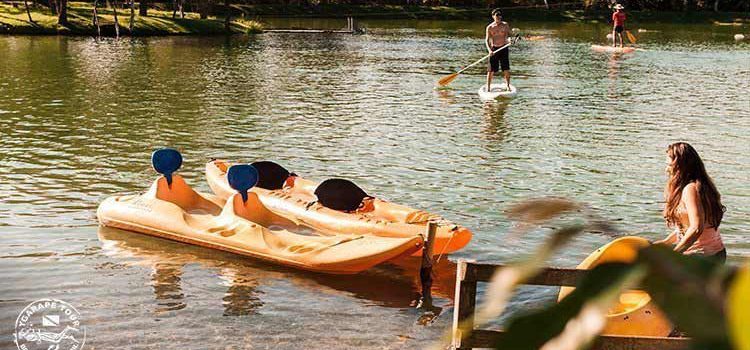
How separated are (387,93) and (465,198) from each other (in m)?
14.5

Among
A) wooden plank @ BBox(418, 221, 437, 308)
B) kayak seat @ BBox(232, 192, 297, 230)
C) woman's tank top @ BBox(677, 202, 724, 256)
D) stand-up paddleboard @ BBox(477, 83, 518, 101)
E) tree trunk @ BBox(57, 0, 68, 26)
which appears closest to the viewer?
woman's tank top @ BBox(677, 202, 724, 256)

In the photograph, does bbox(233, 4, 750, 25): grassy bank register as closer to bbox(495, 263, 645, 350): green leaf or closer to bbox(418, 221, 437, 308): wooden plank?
bbox(418, 221, 437, 308): wooden plank

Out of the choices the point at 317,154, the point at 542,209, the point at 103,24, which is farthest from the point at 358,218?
the point at 103,24

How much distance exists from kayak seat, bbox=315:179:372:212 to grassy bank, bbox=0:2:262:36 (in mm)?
45156

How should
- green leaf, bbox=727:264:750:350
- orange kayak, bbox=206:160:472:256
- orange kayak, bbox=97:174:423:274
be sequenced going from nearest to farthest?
green leaf, bbox=727:264:750:350 → orange kayak, bbox=97:174:423:274 → orange kayak, bbox=206:160:472:256

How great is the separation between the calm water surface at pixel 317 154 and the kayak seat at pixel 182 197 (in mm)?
725

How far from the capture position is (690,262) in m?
0.57

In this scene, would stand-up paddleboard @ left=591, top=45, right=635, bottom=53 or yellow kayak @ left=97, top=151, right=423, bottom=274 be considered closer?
yellow kayak @ left=97, top=151, right=423, bottom=274

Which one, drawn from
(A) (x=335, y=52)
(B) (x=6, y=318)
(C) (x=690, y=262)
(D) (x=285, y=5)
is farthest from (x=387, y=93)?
(D) (x=285, y=5)

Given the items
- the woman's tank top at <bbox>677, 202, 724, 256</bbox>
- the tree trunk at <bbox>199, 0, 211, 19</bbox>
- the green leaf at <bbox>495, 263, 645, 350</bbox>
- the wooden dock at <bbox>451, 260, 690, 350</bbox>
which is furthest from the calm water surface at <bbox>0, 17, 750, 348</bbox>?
the tree trunk at <bbox>199, 0, 211, 19</bbox>

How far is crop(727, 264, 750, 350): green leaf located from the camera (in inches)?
19.9

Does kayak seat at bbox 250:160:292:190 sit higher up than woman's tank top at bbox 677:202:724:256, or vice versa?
woman's tank top at bbox 677:202:724:256

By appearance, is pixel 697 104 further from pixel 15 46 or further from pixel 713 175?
pixel 15 46

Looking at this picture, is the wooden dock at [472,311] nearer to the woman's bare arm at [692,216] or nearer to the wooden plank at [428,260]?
the woman's bare arm at [692,216]
